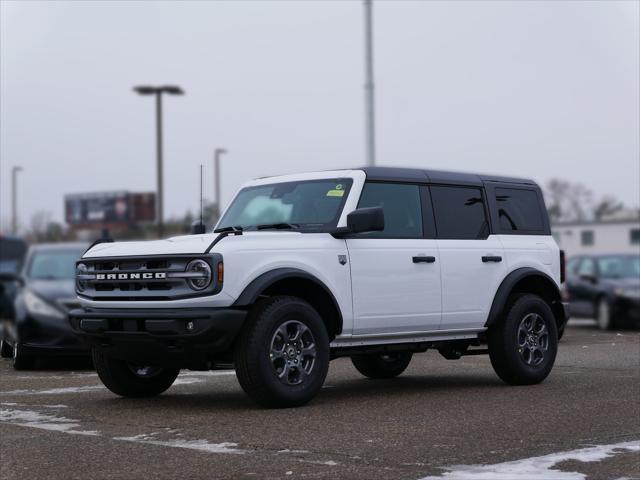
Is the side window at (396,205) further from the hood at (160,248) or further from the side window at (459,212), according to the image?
the hood at (160,248)

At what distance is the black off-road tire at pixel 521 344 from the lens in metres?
9.50

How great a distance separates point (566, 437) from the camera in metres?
6.36

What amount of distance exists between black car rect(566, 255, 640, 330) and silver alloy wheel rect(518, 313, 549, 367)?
42.1 feet

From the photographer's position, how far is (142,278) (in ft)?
24.6

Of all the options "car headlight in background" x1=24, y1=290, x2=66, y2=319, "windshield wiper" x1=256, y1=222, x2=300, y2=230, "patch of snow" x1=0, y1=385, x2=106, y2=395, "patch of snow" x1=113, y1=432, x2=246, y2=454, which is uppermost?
"windshield wiper" x1=256, y1=222, x2=300, y2=230

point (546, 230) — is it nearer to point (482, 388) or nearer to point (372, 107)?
point (482, 388)

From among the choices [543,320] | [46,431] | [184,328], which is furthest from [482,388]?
[46,431]

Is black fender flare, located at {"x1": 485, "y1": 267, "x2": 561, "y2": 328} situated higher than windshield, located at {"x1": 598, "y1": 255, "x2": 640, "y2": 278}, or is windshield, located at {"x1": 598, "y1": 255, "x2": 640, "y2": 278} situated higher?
black fender flare, located at {"x1": 485, "y1": 267, "x2": 561, "y2": 328}

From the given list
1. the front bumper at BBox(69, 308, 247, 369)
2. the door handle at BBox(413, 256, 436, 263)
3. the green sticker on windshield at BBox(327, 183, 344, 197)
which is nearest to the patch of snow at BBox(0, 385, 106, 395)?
the front bumper at BBox(69, 308, 247, 369)

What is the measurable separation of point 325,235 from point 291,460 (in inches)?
Answer: 122

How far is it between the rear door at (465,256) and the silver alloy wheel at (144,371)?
98.9 inches

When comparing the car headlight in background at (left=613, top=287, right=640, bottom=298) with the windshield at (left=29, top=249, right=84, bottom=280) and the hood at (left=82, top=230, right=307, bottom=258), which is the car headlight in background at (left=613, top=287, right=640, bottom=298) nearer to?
the hood at (left=82, top=230, right=307, bottom=258)

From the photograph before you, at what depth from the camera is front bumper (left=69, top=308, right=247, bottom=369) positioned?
7250mm

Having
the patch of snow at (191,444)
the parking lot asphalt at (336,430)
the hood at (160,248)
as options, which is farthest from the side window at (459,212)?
the patch of snow at (191,444)
